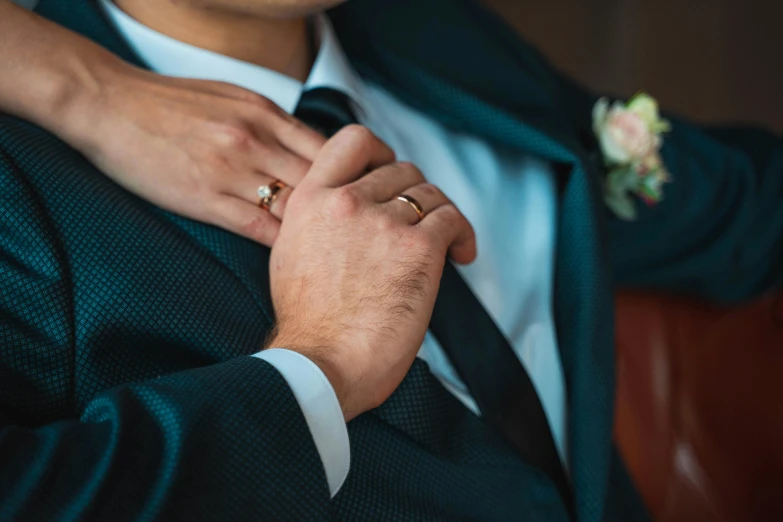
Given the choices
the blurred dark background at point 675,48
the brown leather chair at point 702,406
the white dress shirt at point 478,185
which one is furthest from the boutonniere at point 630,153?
the blurred dark background at point 675,48

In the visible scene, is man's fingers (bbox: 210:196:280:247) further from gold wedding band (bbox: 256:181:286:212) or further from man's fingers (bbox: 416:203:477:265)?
man's fingers (bbox: 416:203:477:265)

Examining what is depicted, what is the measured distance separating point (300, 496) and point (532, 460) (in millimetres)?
320

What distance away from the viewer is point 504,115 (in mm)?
982

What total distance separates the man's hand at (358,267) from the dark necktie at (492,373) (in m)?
0.08

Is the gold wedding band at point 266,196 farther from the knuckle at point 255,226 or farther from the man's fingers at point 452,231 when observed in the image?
the man's fingers at point 452,231

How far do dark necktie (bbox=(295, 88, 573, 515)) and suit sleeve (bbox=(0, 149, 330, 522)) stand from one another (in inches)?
9.5

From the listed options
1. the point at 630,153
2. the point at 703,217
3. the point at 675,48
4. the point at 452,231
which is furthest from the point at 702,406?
the point at 675,48

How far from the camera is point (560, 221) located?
100cm

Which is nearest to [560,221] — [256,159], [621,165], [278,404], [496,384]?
[621,165]

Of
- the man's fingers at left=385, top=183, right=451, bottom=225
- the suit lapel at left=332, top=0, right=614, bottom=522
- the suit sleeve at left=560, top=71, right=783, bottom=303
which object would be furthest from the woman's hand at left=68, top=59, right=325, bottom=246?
the suit sleeve at left=560, top=71, right=783, bottom=303

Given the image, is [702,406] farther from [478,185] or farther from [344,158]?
[344,158]

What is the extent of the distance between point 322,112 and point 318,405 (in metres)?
0.40

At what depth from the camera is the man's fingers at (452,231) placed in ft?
2.40

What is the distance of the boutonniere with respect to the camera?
1102mm
